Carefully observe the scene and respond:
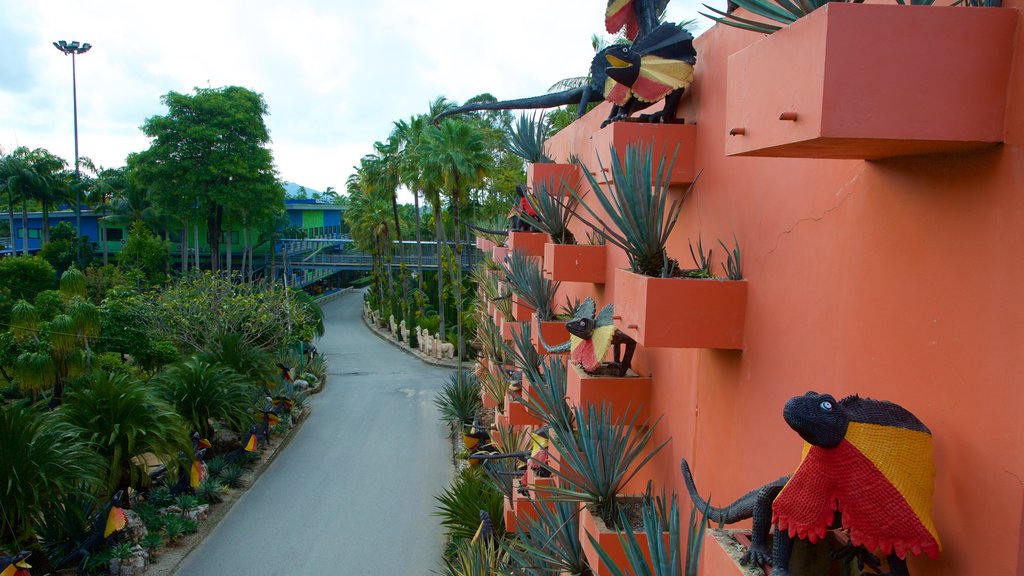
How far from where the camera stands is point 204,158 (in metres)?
37.2

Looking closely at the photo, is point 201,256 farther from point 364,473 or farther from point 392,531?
point 392,531

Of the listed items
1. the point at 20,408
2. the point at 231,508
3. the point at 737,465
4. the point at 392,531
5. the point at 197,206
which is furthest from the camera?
the point at 197,206

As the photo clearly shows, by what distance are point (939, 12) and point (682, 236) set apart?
310 cm

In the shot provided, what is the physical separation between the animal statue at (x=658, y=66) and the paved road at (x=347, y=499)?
8.98 m

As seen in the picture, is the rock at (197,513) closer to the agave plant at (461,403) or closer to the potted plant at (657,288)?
the agave plant at (461,403)

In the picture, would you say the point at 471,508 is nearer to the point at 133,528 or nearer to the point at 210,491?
the point at 133,528

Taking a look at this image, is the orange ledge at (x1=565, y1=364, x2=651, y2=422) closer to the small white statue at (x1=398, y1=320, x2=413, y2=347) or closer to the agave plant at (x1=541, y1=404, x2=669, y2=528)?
the agave plant at (x1=541, y1=404, x2=669, y2=528)

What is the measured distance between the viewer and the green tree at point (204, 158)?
36.8m

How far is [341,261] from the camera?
2045 inches

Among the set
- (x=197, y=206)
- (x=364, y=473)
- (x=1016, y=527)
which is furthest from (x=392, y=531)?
(x=197, y=206)

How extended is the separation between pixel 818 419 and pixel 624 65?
3.17m

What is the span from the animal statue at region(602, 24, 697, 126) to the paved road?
29.5ft

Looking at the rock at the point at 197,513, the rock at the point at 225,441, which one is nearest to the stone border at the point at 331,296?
the rock at the point at 225,441

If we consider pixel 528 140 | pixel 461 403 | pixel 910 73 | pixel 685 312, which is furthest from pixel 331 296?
pixel 910 73
